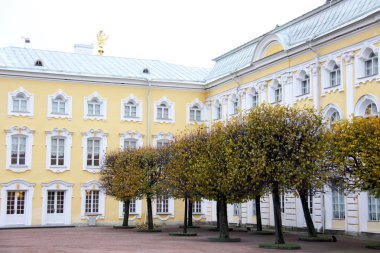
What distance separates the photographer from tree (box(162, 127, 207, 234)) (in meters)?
30.9

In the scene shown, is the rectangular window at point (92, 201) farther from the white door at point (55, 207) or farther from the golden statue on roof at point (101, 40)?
the golden statue on roof at point (101, 40)

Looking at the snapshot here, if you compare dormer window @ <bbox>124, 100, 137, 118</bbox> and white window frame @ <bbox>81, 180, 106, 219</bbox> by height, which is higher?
dormer window @ <bbox>124, 100, 137, 118</bbox>

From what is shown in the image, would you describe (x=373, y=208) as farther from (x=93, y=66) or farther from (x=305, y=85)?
(x=93, y=66)

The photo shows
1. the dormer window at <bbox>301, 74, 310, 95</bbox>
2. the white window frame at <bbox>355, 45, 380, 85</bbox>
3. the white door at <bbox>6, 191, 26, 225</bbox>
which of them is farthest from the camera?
the white door at <bbox>6, 191, 26, 225</bbox>

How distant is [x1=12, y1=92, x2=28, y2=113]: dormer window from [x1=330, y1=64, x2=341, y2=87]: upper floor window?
75.3ft

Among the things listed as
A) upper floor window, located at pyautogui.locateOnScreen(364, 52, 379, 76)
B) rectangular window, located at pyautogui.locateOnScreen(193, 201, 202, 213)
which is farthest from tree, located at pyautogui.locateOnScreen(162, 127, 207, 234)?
rectangular window, located at pyautogui.locateOnScreen(193, 201, 202, 213)

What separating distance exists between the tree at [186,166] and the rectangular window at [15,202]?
1499 centimetres

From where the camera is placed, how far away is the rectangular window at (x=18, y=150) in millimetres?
43781

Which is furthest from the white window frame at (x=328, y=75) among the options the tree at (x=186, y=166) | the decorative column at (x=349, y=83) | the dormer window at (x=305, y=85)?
the tree at (x=186, y=166)

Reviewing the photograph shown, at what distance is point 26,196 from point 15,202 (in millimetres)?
Answer: 894

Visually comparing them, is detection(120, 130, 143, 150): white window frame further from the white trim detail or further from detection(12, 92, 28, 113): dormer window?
detection(12, 92, 28, 113): dormer window

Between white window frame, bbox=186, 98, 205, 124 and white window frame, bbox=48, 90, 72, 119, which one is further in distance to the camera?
white window frame, bbox=186, 98, 205, 124

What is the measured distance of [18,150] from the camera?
43.9 meters

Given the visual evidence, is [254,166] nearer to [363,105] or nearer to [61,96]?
[363,105]
